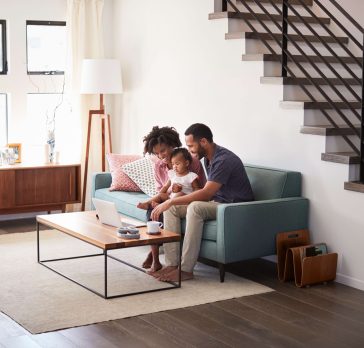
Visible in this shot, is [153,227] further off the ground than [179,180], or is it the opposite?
[179,180]

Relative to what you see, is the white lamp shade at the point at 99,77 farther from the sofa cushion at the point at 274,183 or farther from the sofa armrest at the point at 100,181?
the sofa cushion at the point at 274,183

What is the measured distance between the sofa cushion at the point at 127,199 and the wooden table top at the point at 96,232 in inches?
18.0

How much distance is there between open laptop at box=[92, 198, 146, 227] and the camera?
5.31m

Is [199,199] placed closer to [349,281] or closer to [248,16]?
[349,281]

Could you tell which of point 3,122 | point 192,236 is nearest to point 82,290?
point 192,236

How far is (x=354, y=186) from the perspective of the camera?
17.0ft

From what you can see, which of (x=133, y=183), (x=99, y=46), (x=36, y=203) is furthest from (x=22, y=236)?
(x=99, y=46)

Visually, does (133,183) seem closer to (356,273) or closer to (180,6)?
(180,6)

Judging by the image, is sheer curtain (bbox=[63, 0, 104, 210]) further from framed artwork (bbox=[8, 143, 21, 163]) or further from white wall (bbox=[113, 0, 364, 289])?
framed artwork (bbox=[8, 143, 21, 163])

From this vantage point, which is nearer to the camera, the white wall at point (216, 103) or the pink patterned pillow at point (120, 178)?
the white wall at point (216, 103)

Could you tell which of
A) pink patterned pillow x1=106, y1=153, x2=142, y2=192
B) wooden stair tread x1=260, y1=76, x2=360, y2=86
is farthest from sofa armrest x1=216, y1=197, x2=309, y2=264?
pink patterned pillow x1=106, y1=153, x2=142, y2=192

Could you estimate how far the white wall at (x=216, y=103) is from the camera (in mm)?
5434

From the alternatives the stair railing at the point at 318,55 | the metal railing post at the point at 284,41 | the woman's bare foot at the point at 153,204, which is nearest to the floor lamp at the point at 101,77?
the stair railing at the point at 318,55

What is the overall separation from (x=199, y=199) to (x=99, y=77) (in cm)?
258
